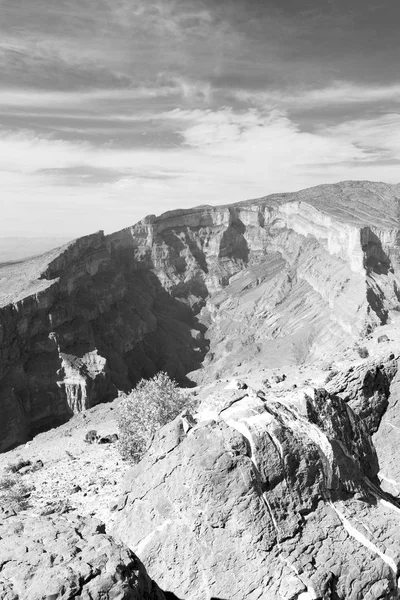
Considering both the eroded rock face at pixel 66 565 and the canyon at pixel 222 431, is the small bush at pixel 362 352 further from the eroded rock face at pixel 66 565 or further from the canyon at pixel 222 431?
the eroded rock face at pixel 66 565

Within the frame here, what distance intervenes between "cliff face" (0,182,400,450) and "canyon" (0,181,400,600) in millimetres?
482

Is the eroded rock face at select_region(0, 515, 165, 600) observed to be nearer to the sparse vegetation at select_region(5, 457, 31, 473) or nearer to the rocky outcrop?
the rocky outcrop

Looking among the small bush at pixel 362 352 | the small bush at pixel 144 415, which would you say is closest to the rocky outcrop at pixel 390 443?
the small bush at pixel 144 415

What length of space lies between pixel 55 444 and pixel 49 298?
Answer: 154 feet

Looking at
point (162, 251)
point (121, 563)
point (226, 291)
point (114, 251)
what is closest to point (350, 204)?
point (226, 291)

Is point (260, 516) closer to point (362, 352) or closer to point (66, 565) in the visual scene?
point (66, 565)

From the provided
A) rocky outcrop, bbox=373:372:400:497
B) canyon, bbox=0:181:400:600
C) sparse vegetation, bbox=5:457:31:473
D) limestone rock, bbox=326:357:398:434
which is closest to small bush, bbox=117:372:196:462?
canyon, bbox=0:181:400:600

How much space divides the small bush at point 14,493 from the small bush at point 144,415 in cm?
557

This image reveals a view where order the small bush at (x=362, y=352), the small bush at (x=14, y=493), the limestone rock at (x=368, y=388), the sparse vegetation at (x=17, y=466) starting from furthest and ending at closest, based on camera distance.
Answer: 1. the small bush at (x=362, y=352)
2. the sparse vegetation at (x=17, y=466)
3. the small bush at (x=14, y=493)
4. the limestone rock at (x=368, y=388)

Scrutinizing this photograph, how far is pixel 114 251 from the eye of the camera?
126688 mm

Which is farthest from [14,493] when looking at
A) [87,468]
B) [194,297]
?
[194,297]

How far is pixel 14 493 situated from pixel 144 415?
7781 mm

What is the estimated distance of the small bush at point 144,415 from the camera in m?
26.1

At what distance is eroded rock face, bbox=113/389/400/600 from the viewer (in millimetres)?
10367
